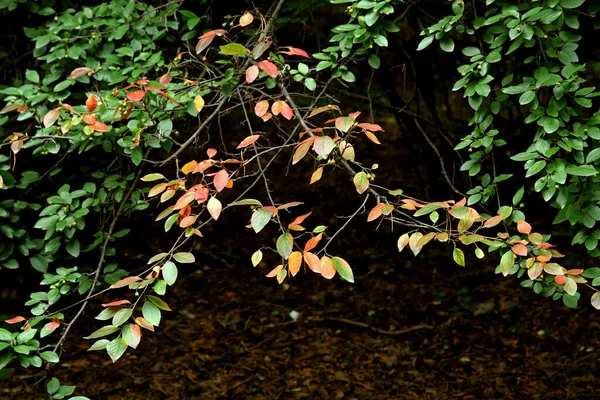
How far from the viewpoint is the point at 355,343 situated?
436 cm

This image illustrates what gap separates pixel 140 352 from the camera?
432 centimetres

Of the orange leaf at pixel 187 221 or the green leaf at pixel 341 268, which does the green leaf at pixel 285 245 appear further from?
the orange leaf at pixel 187 221

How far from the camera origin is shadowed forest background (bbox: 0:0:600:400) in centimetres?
369

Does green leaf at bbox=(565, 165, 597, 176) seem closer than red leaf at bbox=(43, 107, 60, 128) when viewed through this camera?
Yes

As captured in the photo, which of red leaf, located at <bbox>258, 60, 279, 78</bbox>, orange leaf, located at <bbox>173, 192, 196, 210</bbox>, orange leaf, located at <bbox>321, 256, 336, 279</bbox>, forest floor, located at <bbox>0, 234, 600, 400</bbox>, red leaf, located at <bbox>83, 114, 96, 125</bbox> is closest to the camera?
orange leaf, located at <bbox>321, 256, 336, 279</bbox>

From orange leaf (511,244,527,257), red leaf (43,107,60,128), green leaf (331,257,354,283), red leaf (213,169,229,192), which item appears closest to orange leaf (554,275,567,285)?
orange leaf (511,244,527,257)

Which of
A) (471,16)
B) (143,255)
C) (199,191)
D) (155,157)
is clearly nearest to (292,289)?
(143,255)

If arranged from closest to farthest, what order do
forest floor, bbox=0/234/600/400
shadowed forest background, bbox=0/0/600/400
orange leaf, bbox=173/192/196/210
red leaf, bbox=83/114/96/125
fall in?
orange leaf, bbox=173/192/196/210, red leaf, bbox=83/114/96/125, shadowed forest background, bbox=0/0/600/400, forest floor, bbox=0/234/600/400

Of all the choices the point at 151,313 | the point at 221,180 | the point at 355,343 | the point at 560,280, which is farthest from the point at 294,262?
the point at 355,343

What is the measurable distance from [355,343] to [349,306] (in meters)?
0.39

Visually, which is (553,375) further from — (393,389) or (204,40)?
(204,40)

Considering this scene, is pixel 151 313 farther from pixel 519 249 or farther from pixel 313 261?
pixel 519 249

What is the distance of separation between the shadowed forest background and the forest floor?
0.03 feet

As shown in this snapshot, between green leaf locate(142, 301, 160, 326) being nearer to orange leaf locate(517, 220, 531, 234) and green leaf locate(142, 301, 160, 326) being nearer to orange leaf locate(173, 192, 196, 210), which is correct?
orange leaf locate(173, 192, 196, 210)
